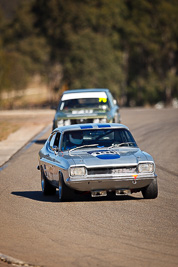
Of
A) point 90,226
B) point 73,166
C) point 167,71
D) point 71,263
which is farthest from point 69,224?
point 167,71

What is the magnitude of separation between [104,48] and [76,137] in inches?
2933

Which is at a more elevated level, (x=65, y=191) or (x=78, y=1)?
(x=78, y=1)

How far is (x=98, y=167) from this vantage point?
33.7 feet

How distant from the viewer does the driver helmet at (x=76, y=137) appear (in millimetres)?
11570

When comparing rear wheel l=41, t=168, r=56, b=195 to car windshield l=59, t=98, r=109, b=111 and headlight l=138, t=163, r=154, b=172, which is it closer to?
headlight l=138, t=163, r=154, b=172

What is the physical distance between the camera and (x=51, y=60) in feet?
323

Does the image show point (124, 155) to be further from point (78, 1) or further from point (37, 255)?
point (78, 1)

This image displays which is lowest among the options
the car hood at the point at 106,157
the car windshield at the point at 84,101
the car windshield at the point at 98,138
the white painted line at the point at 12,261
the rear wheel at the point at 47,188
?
the rear wheel at the point at 47,188

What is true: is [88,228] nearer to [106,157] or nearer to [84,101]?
A: [106,157]

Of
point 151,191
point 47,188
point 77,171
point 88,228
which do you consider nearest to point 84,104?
point 47,188

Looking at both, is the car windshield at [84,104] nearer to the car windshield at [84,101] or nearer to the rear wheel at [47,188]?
the car windshield at [84,101]

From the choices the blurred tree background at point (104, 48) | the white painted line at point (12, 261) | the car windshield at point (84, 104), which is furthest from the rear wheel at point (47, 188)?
the blurred tree background at point (104, 48)

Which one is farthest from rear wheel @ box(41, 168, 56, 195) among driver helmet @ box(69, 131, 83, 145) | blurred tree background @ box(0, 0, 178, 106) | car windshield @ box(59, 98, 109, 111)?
blurred tree background @ box(0, 0, 178, 106)

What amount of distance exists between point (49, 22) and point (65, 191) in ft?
295
